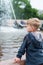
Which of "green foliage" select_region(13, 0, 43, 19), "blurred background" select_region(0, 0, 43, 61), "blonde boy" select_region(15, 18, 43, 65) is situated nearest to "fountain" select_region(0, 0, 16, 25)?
"blurred background" select_region(0, 0, 43, 61)

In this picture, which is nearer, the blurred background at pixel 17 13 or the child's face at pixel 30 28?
the child's face at pixel 30 28

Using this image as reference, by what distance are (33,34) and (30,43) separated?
124 millimetres

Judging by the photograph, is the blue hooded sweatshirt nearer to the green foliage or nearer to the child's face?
the child's face

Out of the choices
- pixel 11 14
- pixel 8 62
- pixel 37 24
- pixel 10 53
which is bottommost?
pixel 11 14

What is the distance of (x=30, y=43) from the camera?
12.7 ft

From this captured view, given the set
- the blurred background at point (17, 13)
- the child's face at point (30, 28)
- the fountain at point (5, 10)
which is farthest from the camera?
the fountain at point (5, 10)

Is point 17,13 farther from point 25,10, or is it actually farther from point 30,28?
point 30,28

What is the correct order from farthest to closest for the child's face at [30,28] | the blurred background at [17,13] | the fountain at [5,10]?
the fountain at [5,10]
the blurred background at [17,13]
the child's face at [30,28]

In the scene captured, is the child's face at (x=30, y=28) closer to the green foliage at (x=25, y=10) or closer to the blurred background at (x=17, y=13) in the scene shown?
the blurred background at (x=17, y=13)

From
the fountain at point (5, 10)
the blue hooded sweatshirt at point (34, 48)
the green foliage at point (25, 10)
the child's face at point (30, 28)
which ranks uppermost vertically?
the child's face at point (30, 28)

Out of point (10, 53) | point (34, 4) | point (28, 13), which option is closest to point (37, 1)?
point (34, 4)

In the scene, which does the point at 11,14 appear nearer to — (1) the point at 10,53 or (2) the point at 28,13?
(2) the point at 28,13

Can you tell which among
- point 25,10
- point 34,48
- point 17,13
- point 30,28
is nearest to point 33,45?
point 34,48

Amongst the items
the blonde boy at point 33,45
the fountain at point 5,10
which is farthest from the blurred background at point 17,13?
the blonde boy at point 33,45
